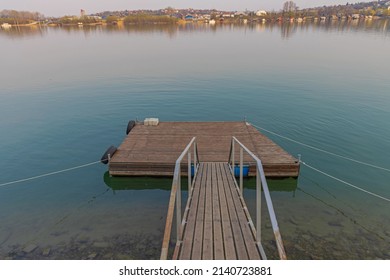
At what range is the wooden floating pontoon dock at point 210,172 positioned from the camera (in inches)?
232

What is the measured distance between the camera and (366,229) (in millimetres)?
10398

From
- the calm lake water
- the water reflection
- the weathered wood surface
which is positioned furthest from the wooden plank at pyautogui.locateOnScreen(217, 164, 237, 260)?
the water reflection

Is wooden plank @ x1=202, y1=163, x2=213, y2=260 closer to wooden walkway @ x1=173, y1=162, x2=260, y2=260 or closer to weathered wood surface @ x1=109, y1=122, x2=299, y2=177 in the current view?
wooden walkway @ x1=173, y1=162, x2=260, y2=260

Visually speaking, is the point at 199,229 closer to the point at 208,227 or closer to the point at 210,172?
the point at 208,227

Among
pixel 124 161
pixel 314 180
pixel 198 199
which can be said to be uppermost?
pixel 198 199

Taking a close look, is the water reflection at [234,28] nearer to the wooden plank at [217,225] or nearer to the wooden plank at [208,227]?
the wooden plank at [217,225]

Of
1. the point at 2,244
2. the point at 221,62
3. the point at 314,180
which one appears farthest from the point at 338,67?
A: the point at 2,244

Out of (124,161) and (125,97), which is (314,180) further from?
(125,97)

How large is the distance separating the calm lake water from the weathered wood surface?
3.01 ft

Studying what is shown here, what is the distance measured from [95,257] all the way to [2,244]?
430 centimetres

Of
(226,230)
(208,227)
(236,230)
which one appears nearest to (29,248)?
(208,227)

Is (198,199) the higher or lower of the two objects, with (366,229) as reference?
higher

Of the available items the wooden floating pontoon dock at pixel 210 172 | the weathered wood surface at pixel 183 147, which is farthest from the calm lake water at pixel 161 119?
the wooden floating pontoon dock at pixel 210 172

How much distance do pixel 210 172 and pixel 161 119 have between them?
42.6 ft
